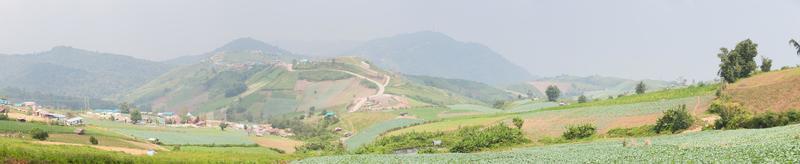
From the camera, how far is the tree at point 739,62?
101062 millimetres

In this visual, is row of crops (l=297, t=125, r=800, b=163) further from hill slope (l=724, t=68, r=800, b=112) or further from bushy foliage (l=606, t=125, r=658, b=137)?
hill slope (l=724, t=68, r=800, b=112)

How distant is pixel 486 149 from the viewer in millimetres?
79188

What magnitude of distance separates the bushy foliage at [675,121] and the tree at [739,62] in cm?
3247

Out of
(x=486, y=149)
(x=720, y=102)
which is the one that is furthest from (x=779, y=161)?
(x=720, y=102)

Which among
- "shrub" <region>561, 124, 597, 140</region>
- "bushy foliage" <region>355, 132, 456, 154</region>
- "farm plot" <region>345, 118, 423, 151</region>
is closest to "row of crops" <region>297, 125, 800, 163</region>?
"shrub" <region>561, 124, 597, 140</region>

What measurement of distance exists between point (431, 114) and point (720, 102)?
12121 centimetres

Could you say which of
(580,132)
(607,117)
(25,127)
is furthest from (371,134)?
(25,127)

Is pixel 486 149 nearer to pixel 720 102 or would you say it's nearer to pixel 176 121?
pixel 720 102

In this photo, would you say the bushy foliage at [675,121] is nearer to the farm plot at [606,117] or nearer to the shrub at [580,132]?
the farm plot at [606,117]

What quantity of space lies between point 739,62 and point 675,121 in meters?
39.0

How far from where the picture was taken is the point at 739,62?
103312 mm

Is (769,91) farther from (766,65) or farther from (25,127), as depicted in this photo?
(25,127)

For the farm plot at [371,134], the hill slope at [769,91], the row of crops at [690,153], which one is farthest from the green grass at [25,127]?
the hill slope at [769,91]

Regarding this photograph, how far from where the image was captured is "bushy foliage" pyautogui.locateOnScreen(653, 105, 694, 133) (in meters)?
74.1
